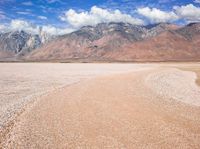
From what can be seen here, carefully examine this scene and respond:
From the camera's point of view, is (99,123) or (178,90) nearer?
(99,123)

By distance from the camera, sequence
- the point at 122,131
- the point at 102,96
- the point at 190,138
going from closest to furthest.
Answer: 1. the point at 190,138
2. the point at 122,131
3. the point at 102,96

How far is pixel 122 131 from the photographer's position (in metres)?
14.8

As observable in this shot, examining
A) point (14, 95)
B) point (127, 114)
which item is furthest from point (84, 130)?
point (14, 95)

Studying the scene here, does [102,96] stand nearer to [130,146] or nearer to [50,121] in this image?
[50,121]

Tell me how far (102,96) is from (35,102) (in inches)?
232

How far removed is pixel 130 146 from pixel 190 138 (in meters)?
3.16

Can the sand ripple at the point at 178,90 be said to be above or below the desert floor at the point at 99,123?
below

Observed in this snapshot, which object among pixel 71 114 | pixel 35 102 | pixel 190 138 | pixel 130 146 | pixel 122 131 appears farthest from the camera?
pixel 35 102

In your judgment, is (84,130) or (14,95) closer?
(84,130)

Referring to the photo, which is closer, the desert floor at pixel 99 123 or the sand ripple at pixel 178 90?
the desert floor at pixel 99 123

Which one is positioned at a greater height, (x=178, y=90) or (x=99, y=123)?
(x=99, y=123)

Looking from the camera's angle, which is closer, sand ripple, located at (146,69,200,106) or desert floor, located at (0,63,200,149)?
desert floor, located at (0,63,200,149)

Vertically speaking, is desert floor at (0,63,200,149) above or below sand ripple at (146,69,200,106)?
above

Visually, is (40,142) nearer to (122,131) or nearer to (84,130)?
(84,130)
